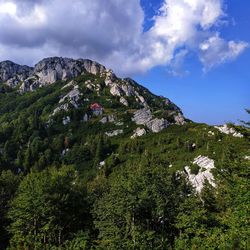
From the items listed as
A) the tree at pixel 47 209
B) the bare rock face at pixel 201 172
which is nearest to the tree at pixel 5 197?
the tree at pixel 47 209

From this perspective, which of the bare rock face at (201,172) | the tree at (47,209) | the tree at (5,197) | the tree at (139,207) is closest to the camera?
the tree at (47,209)

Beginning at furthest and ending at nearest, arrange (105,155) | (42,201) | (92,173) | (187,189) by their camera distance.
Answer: (105,155) → (92,173) → (187,189) → (42,201)

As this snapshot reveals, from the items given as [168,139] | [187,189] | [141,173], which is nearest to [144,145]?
[168,139]

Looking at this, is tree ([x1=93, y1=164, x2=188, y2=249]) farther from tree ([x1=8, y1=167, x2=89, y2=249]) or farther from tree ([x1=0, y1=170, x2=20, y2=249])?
tree ([x1=0, y1=170, x2=20, y2=249])

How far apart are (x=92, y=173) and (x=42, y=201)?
109m

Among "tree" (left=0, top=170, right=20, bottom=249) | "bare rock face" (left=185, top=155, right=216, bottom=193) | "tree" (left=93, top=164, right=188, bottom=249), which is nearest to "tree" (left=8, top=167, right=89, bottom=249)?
"tree" (left=93, top=164, right=188, bottom=249)

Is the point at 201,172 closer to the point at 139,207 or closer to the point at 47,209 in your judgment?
the point at 139,207

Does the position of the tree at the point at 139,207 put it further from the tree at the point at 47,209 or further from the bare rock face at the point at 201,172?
the bare rock face at the point at 201,172

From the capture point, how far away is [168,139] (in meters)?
194

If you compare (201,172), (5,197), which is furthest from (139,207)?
(201,172)

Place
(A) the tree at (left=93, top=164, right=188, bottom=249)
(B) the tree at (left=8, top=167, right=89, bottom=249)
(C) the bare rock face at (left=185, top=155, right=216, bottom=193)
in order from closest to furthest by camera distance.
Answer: (B) the tree at (left=8, top=167, right=89, bottom=249), (A) the tree at (left=93, top=164, right=188, bottom=249), (C) the bare rock face at (left=185, top=155, right=216, bottom=193)

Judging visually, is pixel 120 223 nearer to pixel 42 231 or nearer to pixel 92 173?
pixel 42 231

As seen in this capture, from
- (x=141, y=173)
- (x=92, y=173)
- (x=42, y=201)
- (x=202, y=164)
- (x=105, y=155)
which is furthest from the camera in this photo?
(x=105, y=155)

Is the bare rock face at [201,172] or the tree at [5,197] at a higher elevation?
the bare rock face at [201,172]
